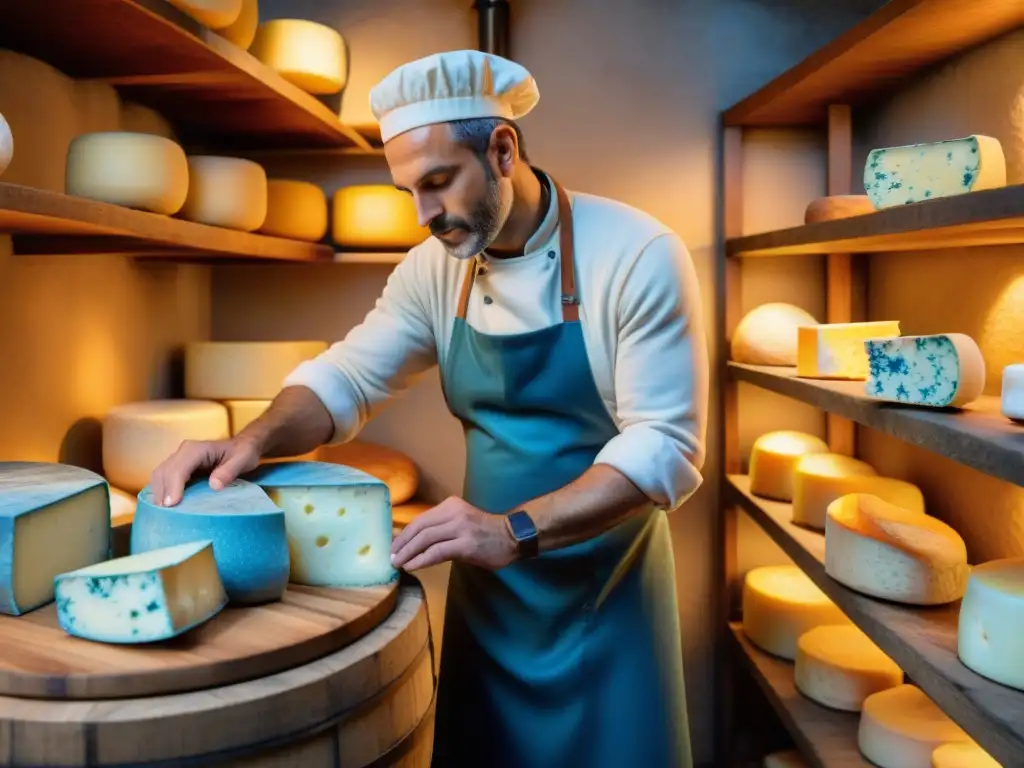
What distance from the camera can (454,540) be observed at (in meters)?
1.36

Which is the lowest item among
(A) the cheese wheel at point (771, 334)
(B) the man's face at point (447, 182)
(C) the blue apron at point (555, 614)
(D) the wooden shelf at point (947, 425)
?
(C) the blue apron at point (555, 614)

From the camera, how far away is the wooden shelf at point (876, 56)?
5.88ft

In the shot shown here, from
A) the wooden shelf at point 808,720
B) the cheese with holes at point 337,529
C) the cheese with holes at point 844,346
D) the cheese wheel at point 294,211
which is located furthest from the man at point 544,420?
the cheese wheel at point 294,211

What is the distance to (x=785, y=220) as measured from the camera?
2900mm

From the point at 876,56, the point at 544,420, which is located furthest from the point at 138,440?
the point at 876,56

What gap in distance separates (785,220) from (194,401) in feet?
5.98

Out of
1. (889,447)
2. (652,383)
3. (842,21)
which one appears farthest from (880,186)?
(842,21)

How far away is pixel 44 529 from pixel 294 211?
1.36m

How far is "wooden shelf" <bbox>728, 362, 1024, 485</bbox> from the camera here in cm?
119

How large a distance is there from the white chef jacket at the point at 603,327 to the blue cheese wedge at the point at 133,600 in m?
0.68

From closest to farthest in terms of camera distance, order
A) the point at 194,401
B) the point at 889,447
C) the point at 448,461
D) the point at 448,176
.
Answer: the point at 448,176 → the point at 194,401 → the point at 889,447 → the point at 448,461

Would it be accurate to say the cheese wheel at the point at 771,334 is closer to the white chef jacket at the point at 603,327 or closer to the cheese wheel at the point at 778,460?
the cheese wheel at the point at 778,460

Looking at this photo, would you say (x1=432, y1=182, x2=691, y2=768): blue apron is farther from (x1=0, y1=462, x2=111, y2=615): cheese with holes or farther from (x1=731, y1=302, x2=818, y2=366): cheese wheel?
(x1=731, y1=302, x2=818, y2=366): cheese wheel

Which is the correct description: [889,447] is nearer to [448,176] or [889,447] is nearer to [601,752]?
[601,752]
